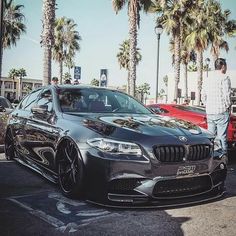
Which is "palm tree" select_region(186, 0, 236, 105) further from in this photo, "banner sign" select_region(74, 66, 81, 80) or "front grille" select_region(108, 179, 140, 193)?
"front grille" select_region(108, 179, 140, 193)

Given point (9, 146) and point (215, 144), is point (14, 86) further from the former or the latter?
point (215, 144)

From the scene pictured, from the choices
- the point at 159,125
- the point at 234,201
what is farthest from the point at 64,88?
the point at 234,201

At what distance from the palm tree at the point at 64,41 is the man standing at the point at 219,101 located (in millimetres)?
32172

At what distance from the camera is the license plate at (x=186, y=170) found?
13.3 feet

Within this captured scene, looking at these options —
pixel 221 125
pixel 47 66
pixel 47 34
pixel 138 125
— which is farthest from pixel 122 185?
pixel 47 34

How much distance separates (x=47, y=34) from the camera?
14.0 meters

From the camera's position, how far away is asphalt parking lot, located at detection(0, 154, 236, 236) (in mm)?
3561

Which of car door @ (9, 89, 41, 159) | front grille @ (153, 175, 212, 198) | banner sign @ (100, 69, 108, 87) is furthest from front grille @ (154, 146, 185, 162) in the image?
banner sign @ (100, 69, 108, 87)

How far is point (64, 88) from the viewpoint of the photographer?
5.67 meters

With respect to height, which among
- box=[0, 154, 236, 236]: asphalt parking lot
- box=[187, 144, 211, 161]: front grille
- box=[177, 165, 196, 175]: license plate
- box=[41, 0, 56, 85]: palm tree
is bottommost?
box=[0, 154, 236, 236]: asphalt parking lot

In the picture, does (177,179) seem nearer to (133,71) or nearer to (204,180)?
(204,180)

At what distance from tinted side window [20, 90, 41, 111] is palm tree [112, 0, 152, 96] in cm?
1249

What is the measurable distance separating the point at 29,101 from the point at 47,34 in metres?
7.96

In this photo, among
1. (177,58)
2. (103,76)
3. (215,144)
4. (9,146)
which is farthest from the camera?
(177,58)
